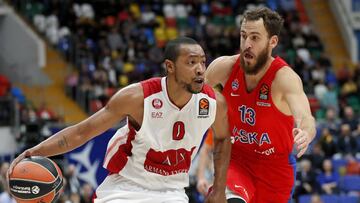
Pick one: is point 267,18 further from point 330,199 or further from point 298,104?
point 330,199

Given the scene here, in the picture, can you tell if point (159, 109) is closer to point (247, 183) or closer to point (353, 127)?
point (247, 183)

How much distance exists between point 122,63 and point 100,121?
15.2 metres

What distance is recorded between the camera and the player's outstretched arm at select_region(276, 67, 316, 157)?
Result: 646 cm

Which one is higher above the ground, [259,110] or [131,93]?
[131,93]

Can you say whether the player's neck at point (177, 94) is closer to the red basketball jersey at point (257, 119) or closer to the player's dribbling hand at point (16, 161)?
the red basketball jersey at point (257, 119)

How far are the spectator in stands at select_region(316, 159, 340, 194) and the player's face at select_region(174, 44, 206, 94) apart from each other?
34.0ft

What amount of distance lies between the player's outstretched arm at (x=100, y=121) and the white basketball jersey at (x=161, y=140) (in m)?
0.11

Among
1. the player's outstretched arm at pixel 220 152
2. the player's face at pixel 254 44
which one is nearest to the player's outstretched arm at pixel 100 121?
the player's outstretched arm at pixel 220 152

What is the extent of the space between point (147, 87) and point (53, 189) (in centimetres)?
113

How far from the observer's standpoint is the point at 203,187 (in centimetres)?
756

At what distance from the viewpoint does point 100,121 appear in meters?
6.51

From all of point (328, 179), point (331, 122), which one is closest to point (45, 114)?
point (328, 179)

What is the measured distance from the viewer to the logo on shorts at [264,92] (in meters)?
7.30

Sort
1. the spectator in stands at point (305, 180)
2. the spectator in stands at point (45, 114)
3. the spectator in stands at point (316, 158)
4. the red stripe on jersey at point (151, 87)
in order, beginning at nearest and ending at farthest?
1. the red stripe on jersey at point (151, 87)
2. the spectator in stands at point (305, 180)
3. the spectator in stands at point (316, 158)
4. the spectator in stands at point (45, 114)
